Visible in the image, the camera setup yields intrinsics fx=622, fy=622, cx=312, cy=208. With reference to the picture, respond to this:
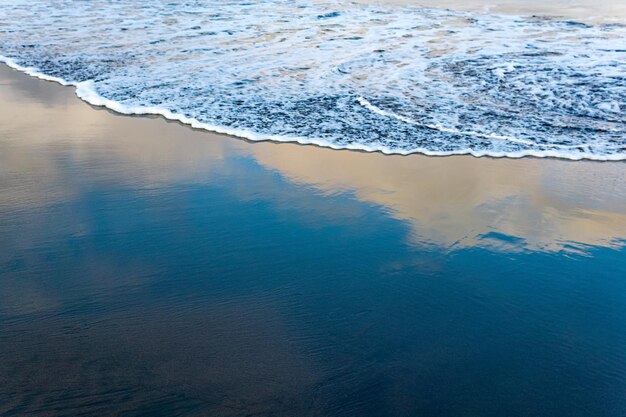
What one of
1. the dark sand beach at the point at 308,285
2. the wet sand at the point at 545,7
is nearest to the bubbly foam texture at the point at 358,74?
the dark sand beach at the point at 308,285

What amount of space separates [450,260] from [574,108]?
517 centimetres

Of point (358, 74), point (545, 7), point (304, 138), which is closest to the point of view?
point (304, 138)

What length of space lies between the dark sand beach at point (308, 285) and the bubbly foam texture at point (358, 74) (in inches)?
42.8

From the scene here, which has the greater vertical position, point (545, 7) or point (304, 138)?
point (304, 138)

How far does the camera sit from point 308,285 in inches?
168

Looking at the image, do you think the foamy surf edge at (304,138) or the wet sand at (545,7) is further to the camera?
the wet sand at (545,7)

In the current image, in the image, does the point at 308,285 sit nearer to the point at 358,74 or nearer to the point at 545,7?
the point at 358,74

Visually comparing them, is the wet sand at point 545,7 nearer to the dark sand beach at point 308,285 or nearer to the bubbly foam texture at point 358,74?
the bubbly foam texture at point 358,74

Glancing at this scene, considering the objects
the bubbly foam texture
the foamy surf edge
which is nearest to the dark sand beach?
the foamy surf edge

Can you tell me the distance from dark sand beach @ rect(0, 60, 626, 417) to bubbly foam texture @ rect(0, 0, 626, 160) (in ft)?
3.57

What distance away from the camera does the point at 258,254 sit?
15.2 feet

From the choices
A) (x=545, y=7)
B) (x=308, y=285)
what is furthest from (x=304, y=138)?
(x=545, y=7)

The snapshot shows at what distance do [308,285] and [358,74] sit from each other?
6896mm

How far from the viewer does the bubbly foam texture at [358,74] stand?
767cm
